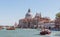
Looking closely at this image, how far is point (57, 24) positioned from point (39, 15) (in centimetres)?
6411

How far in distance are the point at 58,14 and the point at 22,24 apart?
2686 inches

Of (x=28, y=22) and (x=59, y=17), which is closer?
(x=59, y=17)

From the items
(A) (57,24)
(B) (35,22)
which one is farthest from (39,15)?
(A) (57,24)

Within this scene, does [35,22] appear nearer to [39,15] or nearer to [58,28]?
[39,15]

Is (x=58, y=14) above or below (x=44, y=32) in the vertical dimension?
above

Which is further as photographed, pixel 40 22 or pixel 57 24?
pixel 40 22

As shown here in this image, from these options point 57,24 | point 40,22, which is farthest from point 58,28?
point 40,22

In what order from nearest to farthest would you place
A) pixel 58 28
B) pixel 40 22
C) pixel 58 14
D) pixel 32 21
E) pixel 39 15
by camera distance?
1. pixel 58 14
2. pixel 58 28
3. pixel 40 22
4. pixel 32 21
5. pixel 39 15

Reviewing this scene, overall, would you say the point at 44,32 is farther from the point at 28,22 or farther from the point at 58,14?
the point at 28,22

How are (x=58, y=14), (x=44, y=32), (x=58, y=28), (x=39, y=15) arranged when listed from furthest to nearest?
(x=39, y=15) → (x=58, y=28) → (x=58, y=14) → (x=44, y=32)

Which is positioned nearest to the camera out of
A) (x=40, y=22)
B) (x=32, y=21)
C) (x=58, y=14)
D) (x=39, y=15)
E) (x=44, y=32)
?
(x=44, y=32)

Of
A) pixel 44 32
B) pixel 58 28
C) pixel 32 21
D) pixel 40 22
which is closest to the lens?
pixel 44 32

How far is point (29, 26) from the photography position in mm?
147250

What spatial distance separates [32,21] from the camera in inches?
5640
